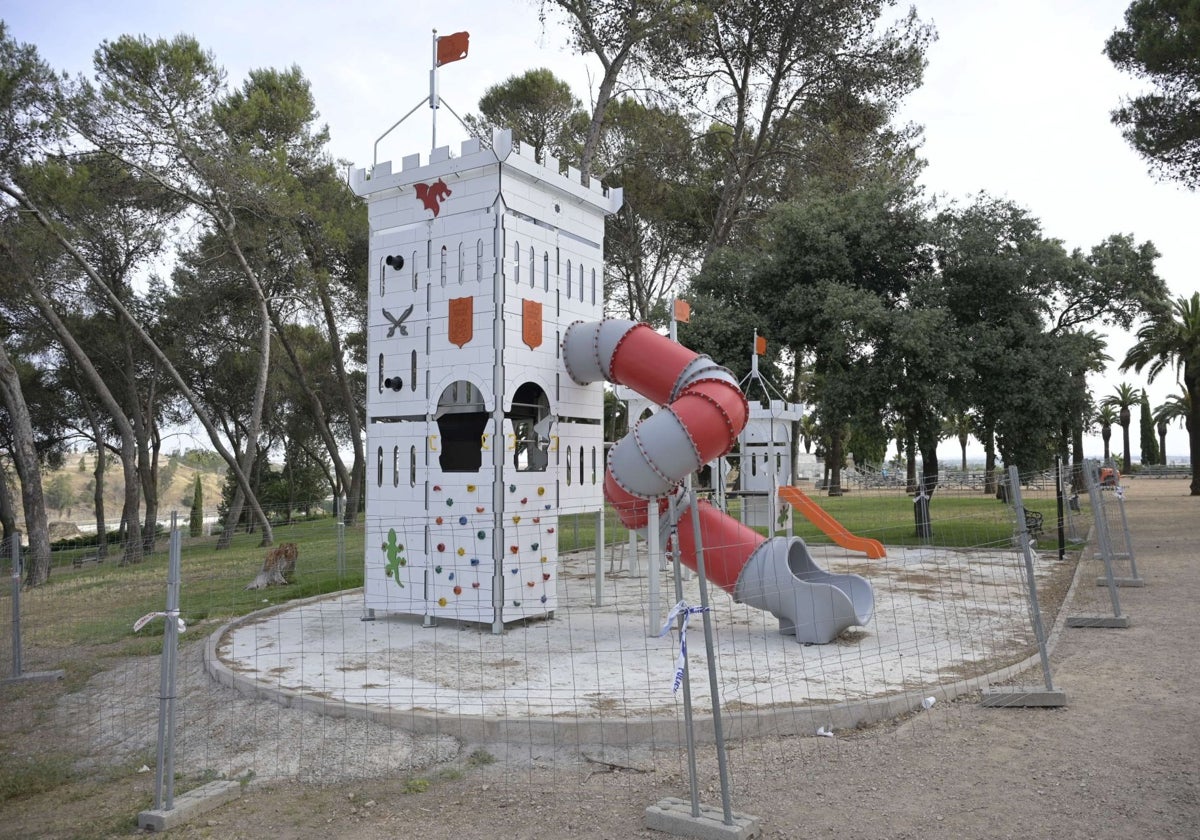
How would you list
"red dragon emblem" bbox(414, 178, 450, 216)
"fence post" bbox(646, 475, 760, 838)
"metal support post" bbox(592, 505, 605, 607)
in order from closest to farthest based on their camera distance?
"fence post" bbox(646, 475, 760, 838)
"red dragon emblem" bbox(414, 178, 450, 216)
"metal support post" bbox(592, 505, 605, 607)

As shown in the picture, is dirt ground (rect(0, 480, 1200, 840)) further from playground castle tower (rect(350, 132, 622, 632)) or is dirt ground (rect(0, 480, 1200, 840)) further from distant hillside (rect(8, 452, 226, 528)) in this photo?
distant hillside (rect(8, 452, 226, 528))

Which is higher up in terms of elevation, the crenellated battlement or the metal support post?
the crenellated battlement

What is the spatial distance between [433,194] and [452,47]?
2.14 meters

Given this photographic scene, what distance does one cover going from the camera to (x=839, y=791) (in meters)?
4.66

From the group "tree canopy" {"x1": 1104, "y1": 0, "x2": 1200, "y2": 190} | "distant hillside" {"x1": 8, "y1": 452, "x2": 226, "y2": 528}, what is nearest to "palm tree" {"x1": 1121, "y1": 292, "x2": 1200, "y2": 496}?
"tree canopy" {"x1": 1104, "y1": 0, "x2": 1200, "y2": 190}

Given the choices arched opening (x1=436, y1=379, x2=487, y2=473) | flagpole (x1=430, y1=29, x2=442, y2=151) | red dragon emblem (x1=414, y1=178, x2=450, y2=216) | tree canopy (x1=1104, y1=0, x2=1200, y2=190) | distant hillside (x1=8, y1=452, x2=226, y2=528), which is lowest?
distant hillside (x1=8, y1=452, x2=226, y2=528)

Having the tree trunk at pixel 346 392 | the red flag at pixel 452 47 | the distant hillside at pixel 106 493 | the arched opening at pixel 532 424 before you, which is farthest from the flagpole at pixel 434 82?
the distant hillside at pixel 106 493

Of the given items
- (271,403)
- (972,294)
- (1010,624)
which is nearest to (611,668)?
(1010,624)

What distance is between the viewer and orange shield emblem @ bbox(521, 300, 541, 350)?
9.19 meters

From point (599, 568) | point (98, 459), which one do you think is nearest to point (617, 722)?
point (599, 568)

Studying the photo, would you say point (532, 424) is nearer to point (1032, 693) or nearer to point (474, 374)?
point (474, 374)

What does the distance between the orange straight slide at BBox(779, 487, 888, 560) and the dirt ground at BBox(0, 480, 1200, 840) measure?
4998mm

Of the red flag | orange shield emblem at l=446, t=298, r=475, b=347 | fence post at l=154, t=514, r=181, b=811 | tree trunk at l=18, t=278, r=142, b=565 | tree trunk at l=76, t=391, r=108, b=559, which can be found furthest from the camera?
tree trunk at l=76, t=391, r=108, b=559

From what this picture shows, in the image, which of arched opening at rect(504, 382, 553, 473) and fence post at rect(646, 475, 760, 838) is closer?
fence post at rect(646, 475, 760, 838)
